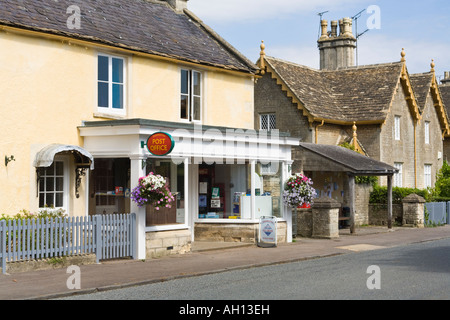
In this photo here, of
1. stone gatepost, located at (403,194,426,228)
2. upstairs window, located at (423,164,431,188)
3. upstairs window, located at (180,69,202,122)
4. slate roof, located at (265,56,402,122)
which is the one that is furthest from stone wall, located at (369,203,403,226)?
upstairs window, located at (180,69,202,122)

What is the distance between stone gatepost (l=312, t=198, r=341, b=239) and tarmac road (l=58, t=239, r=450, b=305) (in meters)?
5.58

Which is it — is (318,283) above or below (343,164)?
below

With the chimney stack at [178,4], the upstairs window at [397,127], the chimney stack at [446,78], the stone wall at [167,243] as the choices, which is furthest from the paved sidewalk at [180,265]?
the chimney stack at [446,78]

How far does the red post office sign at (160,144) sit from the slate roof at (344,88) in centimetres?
1429

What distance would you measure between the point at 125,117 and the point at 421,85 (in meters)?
23.9

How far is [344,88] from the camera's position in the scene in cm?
3344

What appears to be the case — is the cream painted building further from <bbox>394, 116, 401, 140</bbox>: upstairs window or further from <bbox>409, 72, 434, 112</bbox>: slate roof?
<bbox>409, 72, 434, 112</bbox>: slate roof

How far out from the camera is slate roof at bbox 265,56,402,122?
30484 mm

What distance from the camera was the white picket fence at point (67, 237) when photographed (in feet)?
44.2

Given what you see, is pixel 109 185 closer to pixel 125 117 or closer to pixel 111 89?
pixel 125 117

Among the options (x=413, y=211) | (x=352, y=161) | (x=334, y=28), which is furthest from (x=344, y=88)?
(x=352, y=161)

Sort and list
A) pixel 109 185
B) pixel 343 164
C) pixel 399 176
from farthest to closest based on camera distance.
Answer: pixel 399 176 < pixel 343 164 < pixel 109 185

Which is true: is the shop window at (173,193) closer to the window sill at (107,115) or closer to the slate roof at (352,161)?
the window sill at (107,115)
